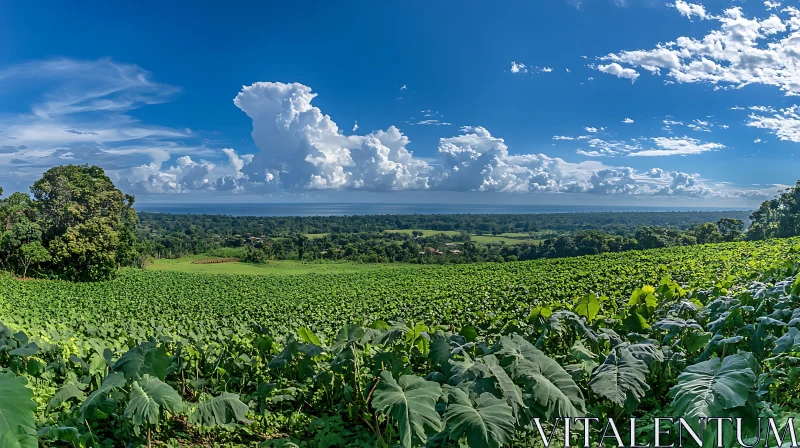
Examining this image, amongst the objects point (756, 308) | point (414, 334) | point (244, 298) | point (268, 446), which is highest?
point (756, 308)

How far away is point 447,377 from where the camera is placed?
332cm

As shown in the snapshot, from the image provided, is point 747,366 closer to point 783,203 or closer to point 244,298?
point 244,298

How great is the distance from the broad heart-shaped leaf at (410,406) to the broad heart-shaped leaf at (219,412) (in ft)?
4.08

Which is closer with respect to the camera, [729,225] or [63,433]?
[63,433]

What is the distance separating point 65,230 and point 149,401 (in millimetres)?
36747

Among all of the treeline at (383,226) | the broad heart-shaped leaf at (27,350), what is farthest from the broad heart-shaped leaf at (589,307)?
the treeline at (383,226)

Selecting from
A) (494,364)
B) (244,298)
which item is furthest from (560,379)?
(244,298)

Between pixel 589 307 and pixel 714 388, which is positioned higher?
pixel 714 388

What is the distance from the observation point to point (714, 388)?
2287mm

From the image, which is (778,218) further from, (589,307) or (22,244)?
(22,244)

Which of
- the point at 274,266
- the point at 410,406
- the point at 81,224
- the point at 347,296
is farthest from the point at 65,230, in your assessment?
the point at 410,406

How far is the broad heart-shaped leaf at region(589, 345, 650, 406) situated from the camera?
8.71 ft

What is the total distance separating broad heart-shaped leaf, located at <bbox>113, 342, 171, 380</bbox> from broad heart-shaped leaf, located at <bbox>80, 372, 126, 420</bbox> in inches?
3.4

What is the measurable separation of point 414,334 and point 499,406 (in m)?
2.12
